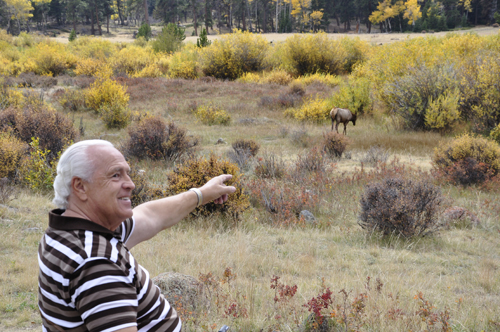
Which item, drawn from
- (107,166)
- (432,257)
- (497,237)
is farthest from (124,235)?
(497,237)

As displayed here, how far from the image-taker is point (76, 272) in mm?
1195

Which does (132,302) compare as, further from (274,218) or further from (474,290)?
(274,218)

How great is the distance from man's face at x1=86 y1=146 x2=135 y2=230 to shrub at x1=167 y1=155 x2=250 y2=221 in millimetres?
4521

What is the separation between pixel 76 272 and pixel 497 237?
20.3 ft

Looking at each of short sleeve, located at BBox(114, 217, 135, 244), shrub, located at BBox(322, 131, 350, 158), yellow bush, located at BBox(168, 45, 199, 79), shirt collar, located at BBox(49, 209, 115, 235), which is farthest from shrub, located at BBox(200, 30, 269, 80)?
shirt collar, located at BBox(49, 209, 115, 235)

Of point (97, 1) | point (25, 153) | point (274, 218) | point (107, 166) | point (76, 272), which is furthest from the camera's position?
point (97, 1)

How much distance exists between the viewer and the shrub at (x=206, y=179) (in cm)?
610

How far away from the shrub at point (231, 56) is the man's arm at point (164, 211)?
24642 millimetres

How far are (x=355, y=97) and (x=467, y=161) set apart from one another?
766 centimetres

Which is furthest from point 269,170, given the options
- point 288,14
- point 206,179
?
point 288,14

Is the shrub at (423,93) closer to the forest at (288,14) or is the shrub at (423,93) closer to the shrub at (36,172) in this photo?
the shrub at (36,172)

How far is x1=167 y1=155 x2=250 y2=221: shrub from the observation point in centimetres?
610

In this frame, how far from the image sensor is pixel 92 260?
3.94 feet

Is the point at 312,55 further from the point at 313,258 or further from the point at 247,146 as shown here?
the point at 313,258
